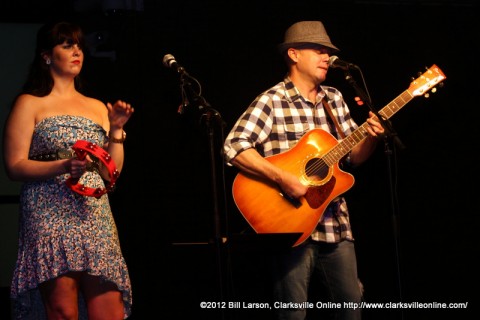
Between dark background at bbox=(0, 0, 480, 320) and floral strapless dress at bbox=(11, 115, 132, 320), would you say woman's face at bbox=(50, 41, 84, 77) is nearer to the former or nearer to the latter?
floral strapless dress at bbox=(11, 115, 132, 320)

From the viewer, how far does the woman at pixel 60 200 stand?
3.07 m

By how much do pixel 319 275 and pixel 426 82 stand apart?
1.31 m

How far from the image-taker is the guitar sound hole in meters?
3.98

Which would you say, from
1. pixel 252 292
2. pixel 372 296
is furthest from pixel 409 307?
pixel 252 292

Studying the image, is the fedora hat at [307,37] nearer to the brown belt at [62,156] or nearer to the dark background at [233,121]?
the dark background at [233,121]

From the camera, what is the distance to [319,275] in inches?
155

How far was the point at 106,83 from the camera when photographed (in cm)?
460

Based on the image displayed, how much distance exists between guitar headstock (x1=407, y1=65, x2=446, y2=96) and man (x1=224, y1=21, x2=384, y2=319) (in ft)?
1.28

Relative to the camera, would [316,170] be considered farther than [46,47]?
Yes

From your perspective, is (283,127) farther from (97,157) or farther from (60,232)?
(60,232)

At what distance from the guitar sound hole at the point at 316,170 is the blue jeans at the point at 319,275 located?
37cm

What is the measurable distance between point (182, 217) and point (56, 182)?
156 centimetres

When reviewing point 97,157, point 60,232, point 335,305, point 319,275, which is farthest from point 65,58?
point 335,305

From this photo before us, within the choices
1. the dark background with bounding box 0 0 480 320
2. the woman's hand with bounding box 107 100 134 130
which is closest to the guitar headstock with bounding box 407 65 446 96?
the dark background with bounding box 0 0 480 320
